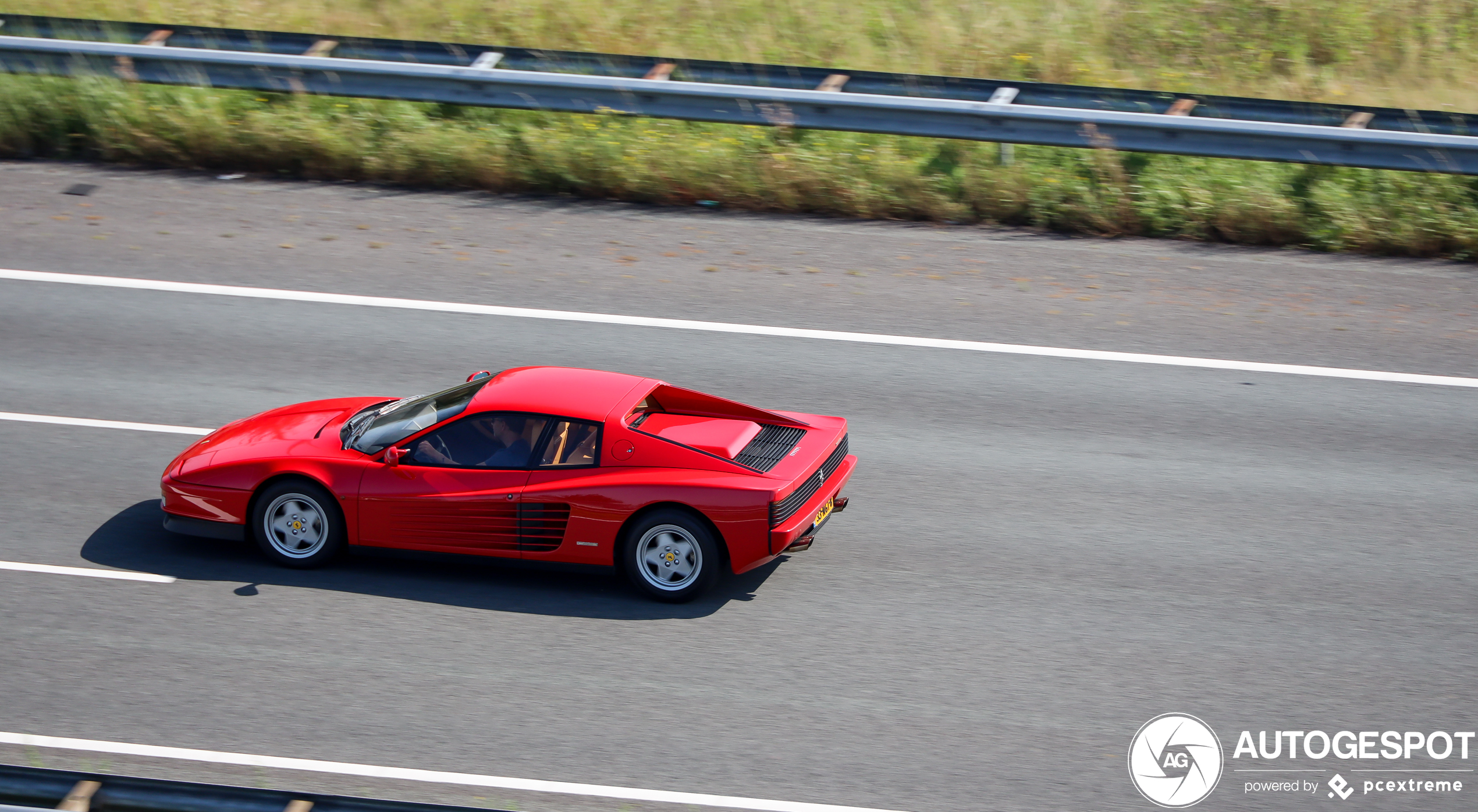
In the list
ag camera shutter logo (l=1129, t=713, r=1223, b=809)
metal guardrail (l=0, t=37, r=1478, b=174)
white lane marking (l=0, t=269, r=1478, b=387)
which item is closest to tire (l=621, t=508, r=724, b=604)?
ag camera shutter logo (l=1129, t=713, r=1223, b=809)

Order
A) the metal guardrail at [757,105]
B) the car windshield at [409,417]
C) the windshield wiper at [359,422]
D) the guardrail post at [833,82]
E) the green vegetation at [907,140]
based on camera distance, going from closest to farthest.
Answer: the car windshield at [409,417], the windshield wiper at [359,422], the metal guardrail at [757,105], the green vegetation at [907,140], the guardrail post at [833,82]

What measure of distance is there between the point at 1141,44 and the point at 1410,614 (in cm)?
1120

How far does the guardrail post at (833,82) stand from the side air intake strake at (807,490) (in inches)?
259

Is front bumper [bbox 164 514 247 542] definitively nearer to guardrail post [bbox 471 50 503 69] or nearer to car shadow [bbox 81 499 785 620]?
car shadow [bbox 81 499 785 620]

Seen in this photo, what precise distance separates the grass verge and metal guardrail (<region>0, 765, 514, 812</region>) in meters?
9.29

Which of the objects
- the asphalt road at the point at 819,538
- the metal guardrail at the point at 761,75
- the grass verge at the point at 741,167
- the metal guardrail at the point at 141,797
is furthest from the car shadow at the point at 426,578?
the metal guardrail at the point at 761,75

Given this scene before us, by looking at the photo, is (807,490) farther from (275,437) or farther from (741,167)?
(741,167)

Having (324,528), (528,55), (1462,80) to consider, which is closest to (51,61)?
(528,55)

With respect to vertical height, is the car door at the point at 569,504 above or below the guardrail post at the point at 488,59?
below

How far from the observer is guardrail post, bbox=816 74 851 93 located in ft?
45.9

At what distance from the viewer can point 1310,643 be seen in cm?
741

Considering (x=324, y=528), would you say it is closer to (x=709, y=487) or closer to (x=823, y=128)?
(x=709, y=487)

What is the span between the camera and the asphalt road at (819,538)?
6629 mm

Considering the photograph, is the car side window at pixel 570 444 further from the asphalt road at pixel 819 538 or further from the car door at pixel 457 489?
the asphalt road at pixel 819 538
